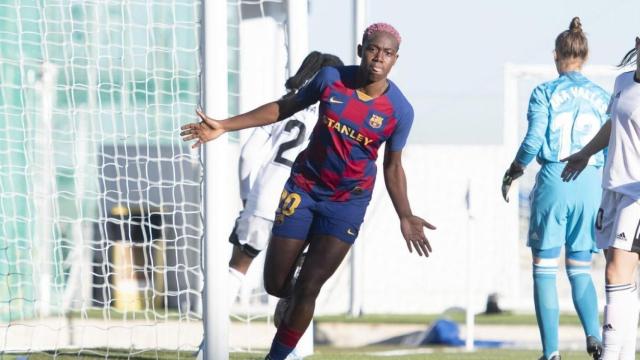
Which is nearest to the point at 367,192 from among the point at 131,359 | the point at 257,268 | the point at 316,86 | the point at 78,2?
the point at 316,86

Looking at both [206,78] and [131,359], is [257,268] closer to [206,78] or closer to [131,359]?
[131,359]

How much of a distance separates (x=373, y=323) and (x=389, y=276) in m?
3.80

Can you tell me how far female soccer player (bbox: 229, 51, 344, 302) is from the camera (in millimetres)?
8352

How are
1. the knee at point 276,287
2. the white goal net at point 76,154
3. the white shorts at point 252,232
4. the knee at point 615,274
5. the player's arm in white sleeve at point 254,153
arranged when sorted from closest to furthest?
1. the knee at point 615,274
2. the knee at point 276,287
3. the white shorts at point 252,232
4. the player's arm in white sleeve at point 254,153
5. the white goal net at point 76,154

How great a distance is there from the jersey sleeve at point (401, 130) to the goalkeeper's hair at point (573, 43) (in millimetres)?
1702

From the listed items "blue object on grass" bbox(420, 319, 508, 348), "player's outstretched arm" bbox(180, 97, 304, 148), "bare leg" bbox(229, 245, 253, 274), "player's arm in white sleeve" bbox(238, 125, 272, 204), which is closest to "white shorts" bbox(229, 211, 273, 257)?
"bare leg" bbox(229, 245, 253, 274)

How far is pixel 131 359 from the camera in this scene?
8.99m

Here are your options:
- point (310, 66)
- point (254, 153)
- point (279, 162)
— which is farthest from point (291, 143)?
point (310, 66)

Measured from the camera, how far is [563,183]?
783 cm

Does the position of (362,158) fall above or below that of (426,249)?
above

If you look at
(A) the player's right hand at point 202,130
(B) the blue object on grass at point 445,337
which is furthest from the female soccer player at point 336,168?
(B) the blue object on grass at point 445,337

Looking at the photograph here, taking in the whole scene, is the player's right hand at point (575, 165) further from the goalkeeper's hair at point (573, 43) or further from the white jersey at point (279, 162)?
the white jersey at point (279, 162)

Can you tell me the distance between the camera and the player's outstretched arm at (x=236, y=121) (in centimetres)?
596

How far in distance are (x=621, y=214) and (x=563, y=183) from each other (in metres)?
1.55
